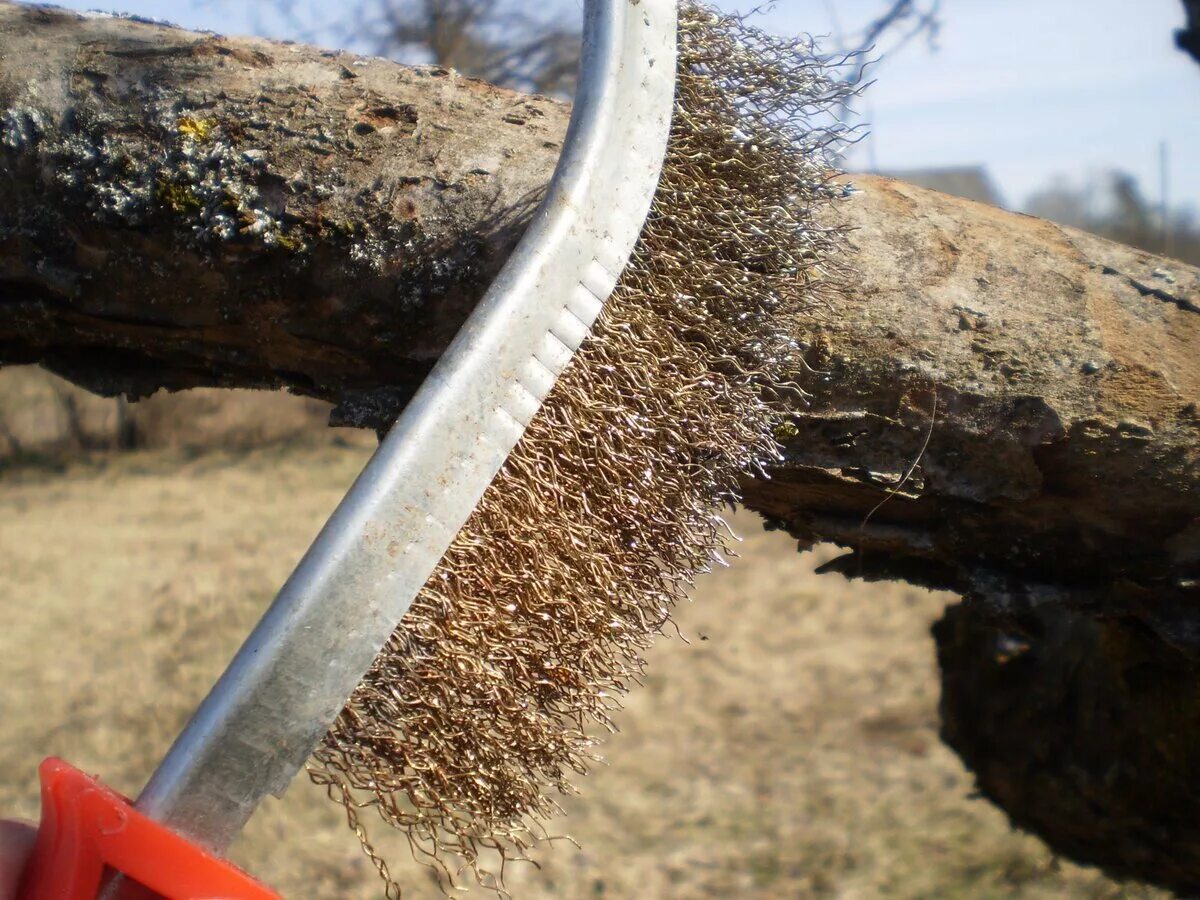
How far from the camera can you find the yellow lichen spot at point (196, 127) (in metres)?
1.36

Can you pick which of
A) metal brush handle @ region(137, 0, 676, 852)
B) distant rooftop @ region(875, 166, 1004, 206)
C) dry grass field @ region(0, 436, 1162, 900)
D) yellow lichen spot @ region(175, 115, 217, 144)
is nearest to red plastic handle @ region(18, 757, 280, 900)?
metal brush handle @ region(137, 0, 676, 852)

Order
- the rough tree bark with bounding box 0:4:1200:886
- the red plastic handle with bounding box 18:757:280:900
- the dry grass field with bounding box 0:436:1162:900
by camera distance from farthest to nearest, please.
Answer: the dry grass field with bounding box 0:436:1162:900 → the rough tree bark with bounding box 0:4:1200:886 → the red plastic handle with bounding box 18:757:280:900

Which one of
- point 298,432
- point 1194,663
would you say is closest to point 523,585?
point 1194,663

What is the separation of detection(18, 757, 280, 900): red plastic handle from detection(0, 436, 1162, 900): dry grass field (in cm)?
297

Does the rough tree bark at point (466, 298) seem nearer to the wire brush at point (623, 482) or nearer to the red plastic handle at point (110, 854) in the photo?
the wire brush at point (623, 482)

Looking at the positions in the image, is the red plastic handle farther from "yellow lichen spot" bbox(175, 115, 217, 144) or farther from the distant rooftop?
the distant rooftop

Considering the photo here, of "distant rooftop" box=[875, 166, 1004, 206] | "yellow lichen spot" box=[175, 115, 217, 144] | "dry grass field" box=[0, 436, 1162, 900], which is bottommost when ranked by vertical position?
"dry grass field" box=[0, 436, 1162, 900]

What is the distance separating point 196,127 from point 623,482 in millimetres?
756

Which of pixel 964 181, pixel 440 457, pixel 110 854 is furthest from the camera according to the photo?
pixel 964 181

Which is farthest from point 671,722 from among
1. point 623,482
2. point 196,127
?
point 196,127

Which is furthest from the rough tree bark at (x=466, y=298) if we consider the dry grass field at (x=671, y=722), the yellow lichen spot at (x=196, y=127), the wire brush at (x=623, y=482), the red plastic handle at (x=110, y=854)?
the dry grass field at (x=671, y=722)

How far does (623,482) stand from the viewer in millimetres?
1290

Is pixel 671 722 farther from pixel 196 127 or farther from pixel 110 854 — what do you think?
pixel 110 854

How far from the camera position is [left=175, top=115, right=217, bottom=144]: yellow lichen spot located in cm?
136
